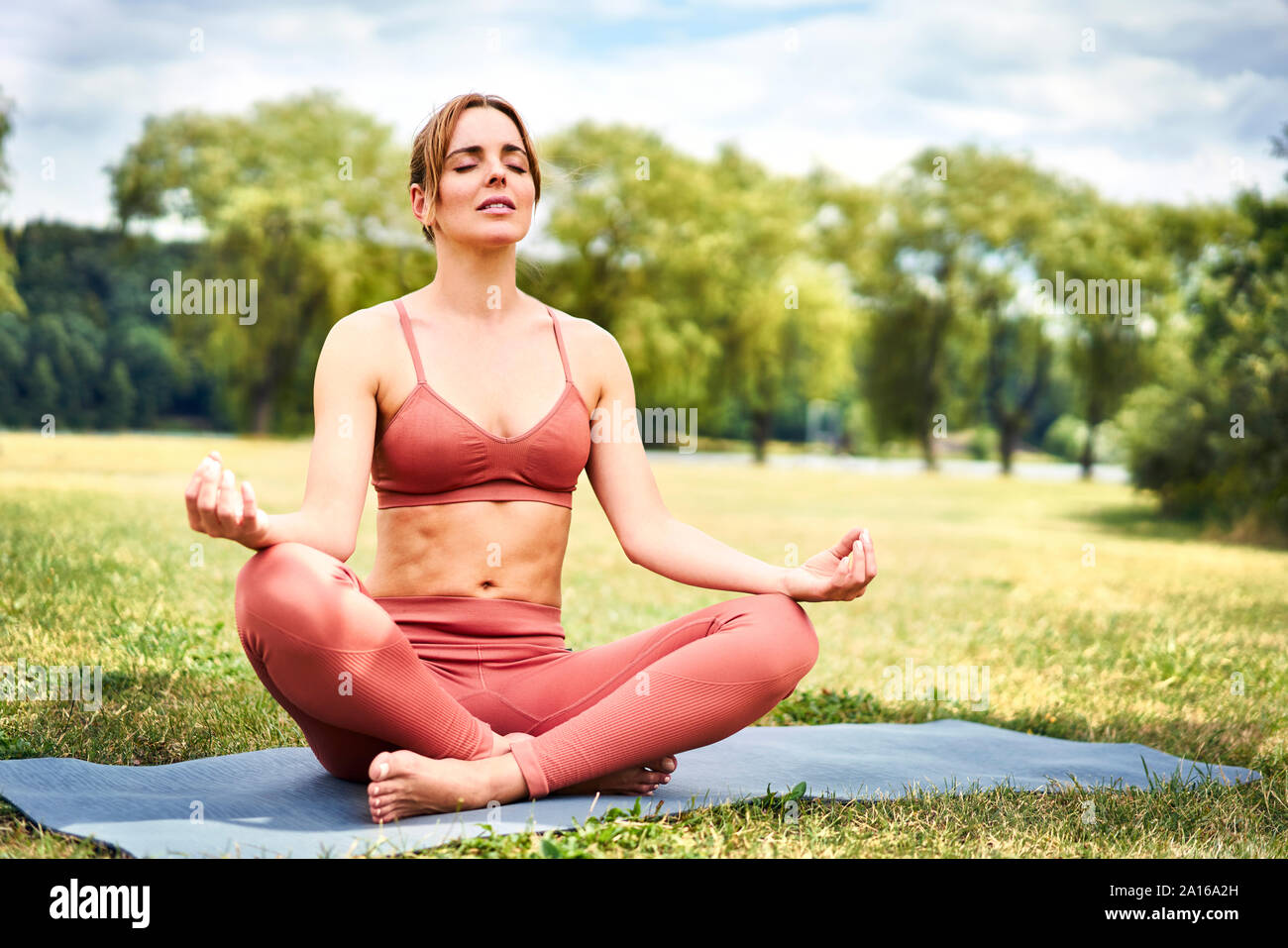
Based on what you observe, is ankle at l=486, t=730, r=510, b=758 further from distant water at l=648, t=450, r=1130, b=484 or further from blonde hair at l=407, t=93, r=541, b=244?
distant water at l=648, t=450, r=1130, b=484

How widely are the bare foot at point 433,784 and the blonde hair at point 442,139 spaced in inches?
54.9

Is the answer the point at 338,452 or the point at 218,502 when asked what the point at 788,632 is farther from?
the point at 218,502

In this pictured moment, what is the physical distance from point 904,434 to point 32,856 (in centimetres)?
3367

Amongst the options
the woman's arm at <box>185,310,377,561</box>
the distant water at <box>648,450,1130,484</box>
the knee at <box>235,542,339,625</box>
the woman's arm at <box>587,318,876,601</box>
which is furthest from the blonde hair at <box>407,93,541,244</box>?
the distant water at <box>648,450,1130,484</box>

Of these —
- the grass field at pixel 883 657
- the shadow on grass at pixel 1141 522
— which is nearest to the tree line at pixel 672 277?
the shadow on grass at pixel 1141 522

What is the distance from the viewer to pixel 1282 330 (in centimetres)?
1295

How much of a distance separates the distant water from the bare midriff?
29.8 m

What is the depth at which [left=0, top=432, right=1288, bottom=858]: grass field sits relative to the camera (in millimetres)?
2971

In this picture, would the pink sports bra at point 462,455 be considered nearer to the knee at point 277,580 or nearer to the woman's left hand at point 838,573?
the knee at point 277,580

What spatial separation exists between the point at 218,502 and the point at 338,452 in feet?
1.61

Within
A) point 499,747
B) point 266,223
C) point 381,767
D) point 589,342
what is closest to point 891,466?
point 266,223

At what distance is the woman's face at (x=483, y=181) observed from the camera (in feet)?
9.74

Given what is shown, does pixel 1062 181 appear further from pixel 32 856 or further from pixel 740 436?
pixel 32 856

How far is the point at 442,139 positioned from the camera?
3014 mm
